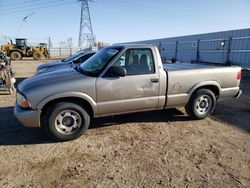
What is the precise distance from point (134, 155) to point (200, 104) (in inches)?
94.3

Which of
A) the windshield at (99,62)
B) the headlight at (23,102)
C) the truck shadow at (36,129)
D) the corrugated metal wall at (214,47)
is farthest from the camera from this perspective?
the corrugated metal wall at (214,47)

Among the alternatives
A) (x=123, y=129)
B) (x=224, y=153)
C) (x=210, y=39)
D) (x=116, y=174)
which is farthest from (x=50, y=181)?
(x=210, y=39)

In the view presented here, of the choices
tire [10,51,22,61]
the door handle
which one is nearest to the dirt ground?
the door handle

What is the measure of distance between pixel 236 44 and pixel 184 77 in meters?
12.8

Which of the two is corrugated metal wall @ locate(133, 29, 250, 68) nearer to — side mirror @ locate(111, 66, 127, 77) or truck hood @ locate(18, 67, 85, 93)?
side mirror @ locate(111, 66, 127, 77)

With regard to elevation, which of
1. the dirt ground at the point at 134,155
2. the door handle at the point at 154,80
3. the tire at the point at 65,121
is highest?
the door handle at the point at 154,80

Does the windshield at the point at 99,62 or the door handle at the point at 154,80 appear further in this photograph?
the door handle at the point at 154,80

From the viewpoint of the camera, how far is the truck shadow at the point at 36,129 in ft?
13.2

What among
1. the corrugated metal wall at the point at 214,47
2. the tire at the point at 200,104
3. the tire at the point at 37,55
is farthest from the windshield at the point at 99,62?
the tire at the point at 37,55

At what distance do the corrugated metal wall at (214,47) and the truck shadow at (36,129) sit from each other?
11.7m

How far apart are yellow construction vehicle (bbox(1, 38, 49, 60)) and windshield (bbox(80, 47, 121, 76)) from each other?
1031 inches

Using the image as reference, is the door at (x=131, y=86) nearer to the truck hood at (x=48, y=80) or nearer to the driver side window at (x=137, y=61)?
the driver side window at (x=137, y=61)

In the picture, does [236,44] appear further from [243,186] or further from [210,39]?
[243,186]

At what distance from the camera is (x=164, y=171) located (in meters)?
3.04
